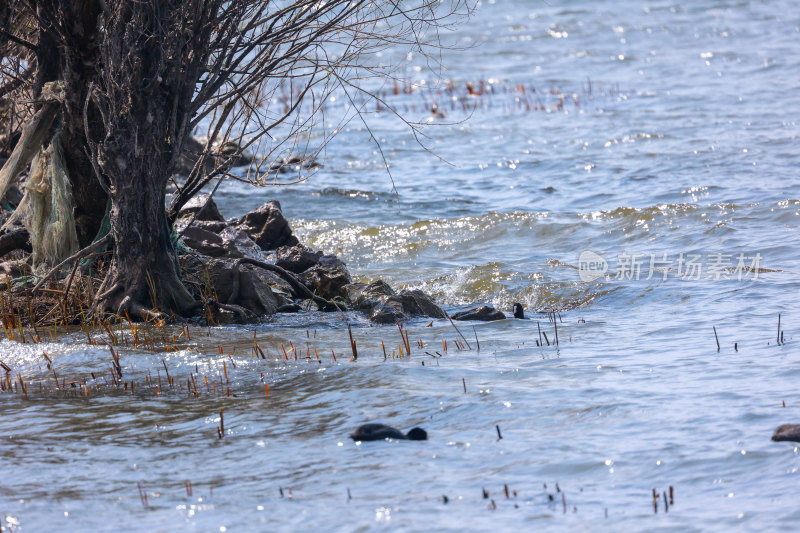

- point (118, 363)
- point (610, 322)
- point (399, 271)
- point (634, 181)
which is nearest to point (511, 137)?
point (634, 181)

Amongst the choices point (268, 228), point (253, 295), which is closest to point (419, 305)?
point (253, 295)

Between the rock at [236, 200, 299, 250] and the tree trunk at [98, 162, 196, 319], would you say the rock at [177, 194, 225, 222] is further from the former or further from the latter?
the tree trunk at [98, 162, 196, 319]

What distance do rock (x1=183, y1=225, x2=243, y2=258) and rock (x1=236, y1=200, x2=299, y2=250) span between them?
4.26ft

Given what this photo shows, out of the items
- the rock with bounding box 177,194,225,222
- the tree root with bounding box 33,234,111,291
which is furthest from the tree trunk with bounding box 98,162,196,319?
the rock with bounding box 177,194,225,222

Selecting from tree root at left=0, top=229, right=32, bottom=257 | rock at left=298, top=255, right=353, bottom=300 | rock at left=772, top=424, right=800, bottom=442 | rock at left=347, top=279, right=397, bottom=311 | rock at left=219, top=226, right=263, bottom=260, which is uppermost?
tree root at left=0, top=229, right=32, bottom=257

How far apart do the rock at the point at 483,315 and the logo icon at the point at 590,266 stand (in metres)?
1.81

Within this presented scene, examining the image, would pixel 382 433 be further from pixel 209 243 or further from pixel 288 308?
pixel 209 243

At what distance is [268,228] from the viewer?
10578 millimetres

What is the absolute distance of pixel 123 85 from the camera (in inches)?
268

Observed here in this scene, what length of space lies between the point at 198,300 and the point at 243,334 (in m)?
0.79

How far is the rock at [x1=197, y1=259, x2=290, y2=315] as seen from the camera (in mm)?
7988

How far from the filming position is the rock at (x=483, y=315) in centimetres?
768

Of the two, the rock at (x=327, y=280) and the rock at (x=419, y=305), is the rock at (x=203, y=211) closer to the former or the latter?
the rock at (x=327, y=280)

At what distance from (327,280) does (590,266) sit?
2.92m
